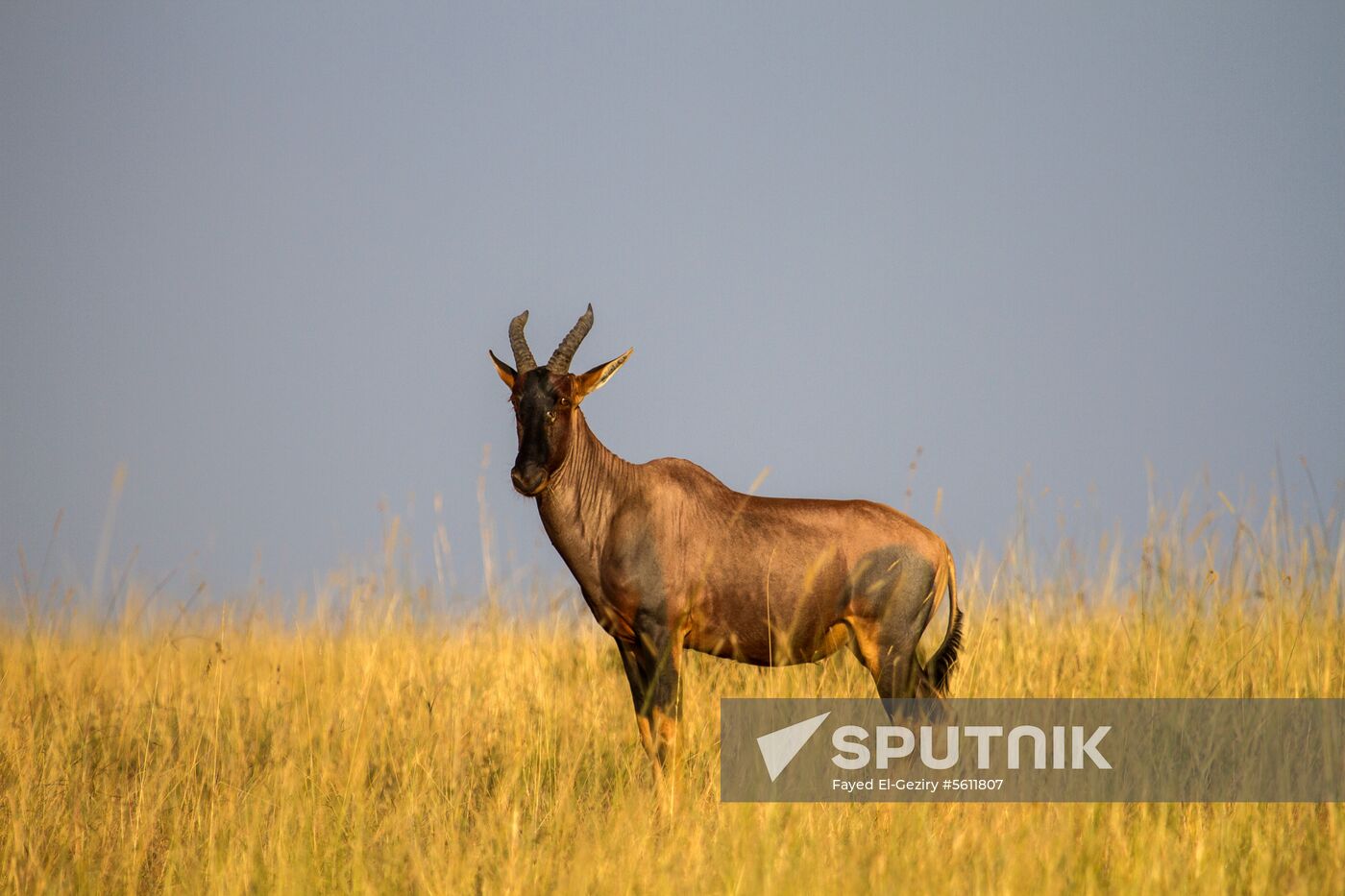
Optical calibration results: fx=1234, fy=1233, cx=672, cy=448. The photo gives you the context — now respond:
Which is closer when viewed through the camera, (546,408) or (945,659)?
(546,408)

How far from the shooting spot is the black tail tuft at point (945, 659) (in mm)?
8594

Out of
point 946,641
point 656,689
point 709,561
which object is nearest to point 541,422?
point 709,561

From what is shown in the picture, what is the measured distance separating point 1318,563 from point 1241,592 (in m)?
0.61

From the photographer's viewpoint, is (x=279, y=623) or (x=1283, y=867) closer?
(x=1283, y=867)

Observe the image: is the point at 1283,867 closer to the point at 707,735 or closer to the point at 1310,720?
the point at 1310,720

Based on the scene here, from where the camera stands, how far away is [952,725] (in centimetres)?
813

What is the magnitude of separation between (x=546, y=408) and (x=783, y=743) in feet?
8.66

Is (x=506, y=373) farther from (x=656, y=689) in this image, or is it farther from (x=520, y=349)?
(x=656, y=689)

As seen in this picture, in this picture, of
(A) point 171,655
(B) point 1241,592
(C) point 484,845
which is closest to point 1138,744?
(B) point 1241,592

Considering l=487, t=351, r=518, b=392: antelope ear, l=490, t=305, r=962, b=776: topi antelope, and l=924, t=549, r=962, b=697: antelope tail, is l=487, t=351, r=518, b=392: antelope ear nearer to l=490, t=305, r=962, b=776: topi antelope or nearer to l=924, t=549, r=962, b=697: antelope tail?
l=490, t=305, r=962, b=776: topi antelope

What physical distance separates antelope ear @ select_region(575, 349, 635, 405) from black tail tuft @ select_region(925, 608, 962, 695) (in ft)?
9.76

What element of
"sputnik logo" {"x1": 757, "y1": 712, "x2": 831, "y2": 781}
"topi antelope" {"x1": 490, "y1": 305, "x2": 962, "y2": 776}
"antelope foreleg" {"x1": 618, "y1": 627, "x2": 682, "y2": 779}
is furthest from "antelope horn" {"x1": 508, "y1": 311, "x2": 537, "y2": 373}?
"sputnik logo" {"x1": 757, "y1": 712, "x2": 831, "y2": 781}

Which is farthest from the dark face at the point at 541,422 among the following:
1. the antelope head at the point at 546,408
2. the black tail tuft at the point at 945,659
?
the black tail tuft at the point at 945,659

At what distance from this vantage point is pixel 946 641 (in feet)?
28.6
